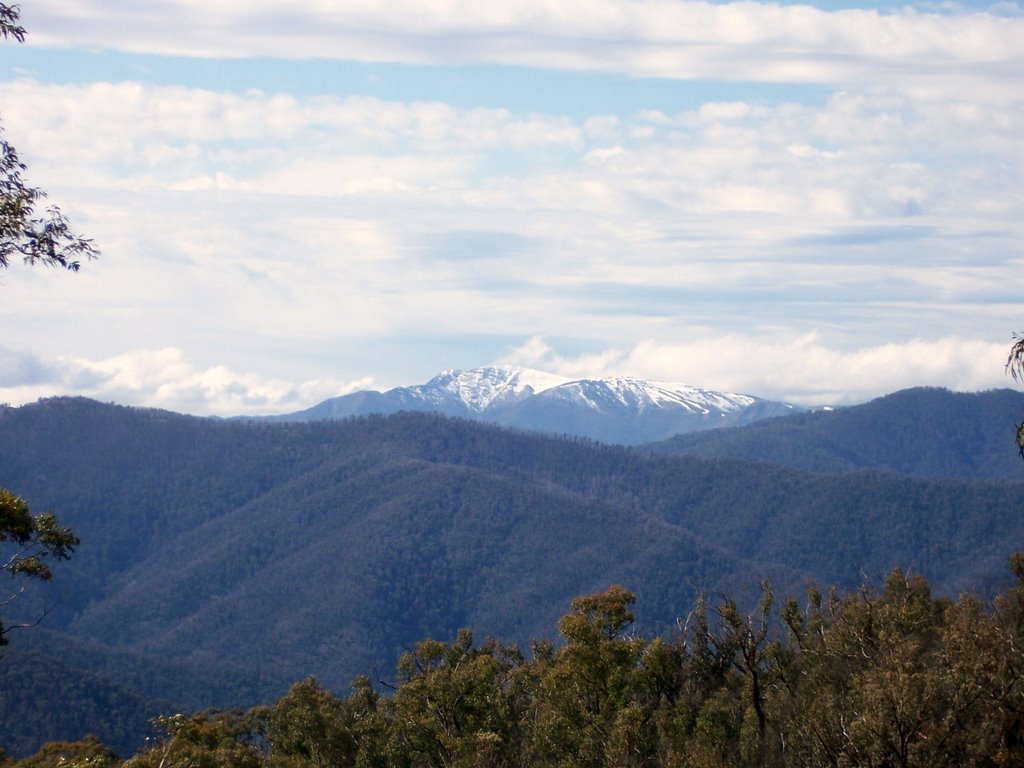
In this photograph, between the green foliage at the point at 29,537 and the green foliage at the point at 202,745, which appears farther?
the green foliage at the point at 202,745

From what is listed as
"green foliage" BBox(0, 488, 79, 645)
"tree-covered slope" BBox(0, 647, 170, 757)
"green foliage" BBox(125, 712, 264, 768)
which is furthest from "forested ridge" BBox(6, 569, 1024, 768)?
"tree-covered slope" BBox(0, 647, 170, 757)

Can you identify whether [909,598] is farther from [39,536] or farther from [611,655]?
[39,536]

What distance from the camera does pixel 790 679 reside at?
145ft

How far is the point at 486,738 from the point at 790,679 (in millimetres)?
15399

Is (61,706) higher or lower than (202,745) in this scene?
lower

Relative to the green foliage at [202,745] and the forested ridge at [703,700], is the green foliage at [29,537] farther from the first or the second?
the green foliage at [202,745]

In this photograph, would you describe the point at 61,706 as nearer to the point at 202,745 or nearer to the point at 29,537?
the point at 202,745

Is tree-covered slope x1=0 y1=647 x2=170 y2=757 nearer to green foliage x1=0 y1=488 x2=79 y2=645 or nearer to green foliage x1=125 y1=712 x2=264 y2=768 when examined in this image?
green foliage x1=125 y1=712 x2=264 y2=768

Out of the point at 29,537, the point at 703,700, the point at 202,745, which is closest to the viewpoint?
the point at 29,537

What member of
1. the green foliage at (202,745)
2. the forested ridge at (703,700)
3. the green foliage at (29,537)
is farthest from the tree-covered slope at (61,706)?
the green foliage at (29,537)

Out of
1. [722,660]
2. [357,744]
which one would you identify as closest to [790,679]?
[722,660]

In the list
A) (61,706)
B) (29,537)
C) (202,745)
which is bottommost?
(61,706)

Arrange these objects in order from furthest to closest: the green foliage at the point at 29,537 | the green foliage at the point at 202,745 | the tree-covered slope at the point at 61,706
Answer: the tree-covered slope at the point at 61,706 → the green foliage at the point at 202,745 → the green foliage at the point at 29,537

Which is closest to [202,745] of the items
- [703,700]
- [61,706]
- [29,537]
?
[703,700]
